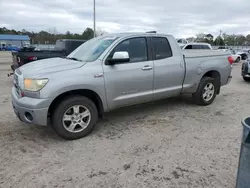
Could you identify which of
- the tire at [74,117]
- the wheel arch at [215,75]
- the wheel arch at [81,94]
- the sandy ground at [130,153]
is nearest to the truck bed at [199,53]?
the wheel arch at [215,75]

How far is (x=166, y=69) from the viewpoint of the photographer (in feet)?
15.3

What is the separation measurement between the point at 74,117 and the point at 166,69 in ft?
7.14

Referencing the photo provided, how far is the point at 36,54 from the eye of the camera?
800cm

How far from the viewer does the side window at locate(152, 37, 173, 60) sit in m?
4.61

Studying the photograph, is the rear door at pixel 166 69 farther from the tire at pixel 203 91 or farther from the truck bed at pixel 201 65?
the tire at pixel 203 91

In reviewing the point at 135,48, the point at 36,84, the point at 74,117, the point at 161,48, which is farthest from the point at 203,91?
the point at 36,84

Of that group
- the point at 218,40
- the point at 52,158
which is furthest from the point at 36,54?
the point at 218,40

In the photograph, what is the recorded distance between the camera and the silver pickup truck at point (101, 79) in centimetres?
343

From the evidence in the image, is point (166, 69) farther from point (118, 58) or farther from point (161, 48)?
point (118, 58)

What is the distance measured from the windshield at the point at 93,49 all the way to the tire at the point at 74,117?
0.82m

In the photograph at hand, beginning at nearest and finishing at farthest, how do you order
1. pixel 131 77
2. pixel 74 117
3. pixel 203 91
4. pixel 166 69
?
pixel 74 117 → pixel 131 77 → pixel 166 69 → pixel 203 91

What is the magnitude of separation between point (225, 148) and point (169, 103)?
2.62 m

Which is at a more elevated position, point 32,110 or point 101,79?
point 101,79

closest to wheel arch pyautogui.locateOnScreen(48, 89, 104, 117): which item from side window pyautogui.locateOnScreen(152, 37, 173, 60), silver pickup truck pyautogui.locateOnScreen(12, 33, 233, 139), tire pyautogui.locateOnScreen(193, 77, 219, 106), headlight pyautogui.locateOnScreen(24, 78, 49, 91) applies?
silver pickup truck pyautogui.locateOnScreen(12, 33, 233, 139)
